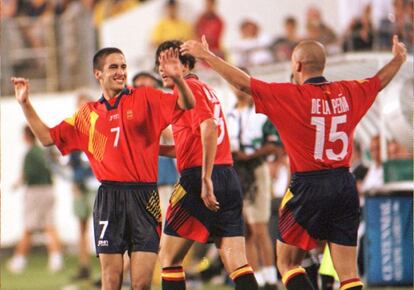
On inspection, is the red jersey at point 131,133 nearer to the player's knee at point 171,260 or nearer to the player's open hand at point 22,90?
the player's open hand at point 22,90

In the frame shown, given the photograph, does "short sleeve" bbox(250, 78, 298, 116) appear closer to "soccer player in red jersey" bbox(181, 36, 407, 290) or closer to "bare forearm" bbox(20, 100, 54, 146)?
"soccer player in red jersey" bbox(181, 36, 407, 290)

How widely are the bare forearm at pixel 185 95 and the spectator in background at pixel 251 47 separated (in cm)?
892

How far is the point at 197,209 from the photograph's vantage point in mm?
10570

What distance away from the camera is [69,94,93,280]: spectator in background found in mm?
17281

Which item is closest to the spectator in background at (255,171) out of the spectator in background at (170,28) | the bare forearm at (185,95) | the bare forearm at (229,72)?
the bare forearm at (229,72)

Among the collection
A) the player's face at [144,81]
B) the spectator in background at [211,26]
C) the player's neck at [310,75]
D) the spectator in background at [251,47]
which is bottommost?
the player's neck at [310,75]

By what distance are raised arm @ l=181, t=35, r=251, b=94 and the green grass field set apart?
561 cm

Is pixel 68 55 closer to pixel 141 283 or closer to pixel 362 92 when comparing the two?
pixel 362 92

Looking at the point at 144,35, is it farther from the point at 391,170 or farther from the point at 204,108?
the point at 204,108

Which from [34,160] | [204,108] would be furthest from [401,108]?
[34,160]

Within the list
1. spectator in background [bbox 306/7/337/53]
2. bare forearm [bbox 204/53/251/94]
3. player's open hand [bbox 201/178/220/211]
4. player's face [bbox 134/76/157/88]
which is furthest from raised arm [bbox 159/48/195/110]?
spectator in background [bbox 306/7/337/53]

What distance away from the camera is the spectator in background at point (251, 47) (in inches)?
755

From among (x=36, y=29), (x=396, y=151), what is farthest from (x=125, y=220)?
(x=36, y=29)

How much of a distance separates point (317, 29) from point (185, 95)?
1015cm
